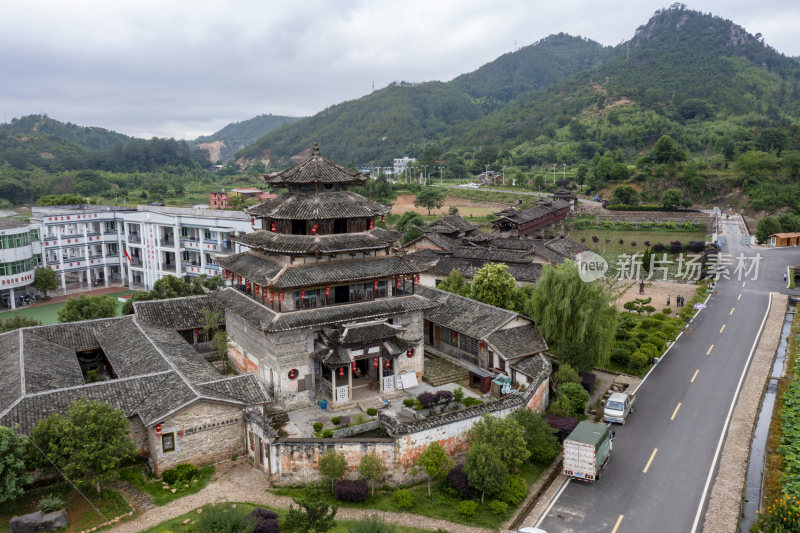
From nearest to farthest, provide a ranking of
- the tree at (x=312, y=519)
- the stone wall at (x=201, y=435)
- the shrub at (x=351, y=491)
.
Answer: the tree at (x=312, y=519) < the shrub at (x=351, y=491) < the stone wall at (x=201, y=435)

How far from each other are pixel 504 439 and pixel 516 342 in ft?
30.5

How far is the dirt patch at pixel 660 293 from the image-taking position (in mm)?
47938

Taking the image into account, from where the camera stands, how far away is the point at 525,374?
27891mm

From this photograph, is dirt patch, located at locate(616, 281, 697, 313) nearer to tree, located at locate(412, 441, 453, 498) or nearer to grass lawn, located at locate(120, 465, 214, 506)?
tree, located at locate(412, 441, 453, 498)

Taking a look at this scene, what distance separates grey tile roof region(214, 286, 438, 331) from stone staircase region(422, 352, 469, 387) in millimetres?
3940

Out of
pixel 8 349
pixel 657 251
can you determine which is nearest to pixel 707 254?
pixel 657 251

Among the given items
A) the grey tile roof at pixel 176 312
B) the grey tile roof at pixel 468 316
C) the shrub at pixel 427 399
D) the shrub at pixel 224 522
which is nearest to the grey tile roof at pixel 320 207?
the grey tile roof at pixel 468 316

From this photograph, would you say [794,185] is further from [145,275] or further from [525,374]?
[145,275]

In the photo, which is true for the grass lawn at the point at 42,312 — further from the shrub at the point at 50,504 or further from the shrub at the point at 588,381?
the shrub at the point at 588,381

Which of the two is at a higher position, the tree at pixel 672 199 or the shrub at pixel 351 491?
the tree at pixel 672 199

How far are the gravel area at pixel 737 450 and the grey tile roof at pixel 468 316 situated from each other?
1165 cm

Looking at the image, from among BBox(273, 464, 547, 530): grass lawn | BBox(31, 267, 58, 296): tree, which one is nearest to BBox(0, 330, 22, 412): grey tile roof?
BBox(273, 464, 547, 530): grass lawn

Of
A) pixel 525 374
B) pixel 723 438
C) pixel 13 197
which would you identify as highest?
pixel 13 197

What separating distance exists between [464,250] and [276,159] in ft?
492
